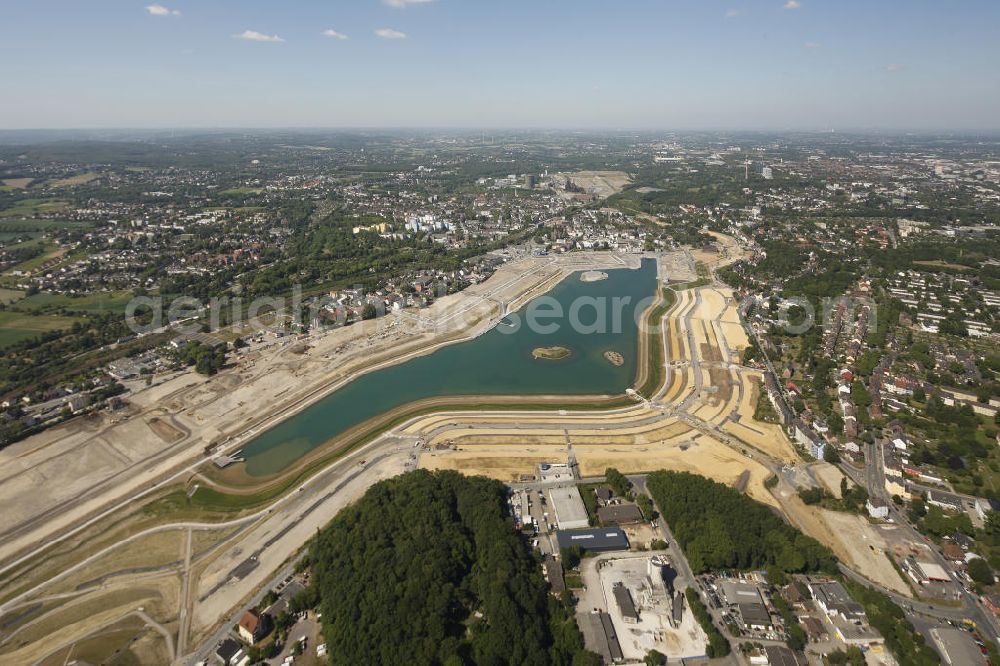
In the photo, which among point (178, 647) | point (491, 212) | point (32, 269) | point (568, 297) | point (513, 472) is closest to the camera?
point (178, 647)

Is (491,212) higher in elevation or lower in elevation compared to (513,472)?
higher

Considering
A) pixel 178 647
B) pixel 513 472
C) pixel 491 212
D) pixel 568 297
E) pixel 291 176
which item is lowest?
pixel 178 647

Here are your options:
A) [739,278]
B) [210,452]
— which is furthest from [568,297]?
[210,452]

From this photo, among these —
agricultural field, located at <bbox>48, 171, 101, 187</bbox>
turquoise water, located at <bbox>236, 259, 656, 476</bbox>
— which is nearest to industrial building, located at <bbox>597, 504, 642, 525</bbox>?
turquoise water, located at <bbox>236, 259, 656, 476</bbox>

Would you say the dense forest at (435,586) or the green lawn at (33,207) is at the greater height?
the green lawn at (33,207)

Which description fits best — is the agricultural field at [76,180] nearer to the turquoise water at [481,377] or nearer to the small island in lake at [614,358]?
the turquoise water at [481,377]

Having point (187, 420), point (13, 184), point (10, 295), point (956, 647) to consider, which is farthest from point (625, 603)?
point (13, 184)

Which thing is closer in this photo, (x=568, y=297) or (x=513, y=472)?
(x=513, y=472)

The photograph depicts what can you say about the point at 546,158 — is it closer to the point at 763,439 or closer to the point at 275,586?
the point at 763,439

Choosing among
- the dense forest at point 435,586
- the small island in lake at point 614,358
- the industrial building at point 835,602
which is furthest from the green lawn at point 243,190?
the industrial building at point 835,602
